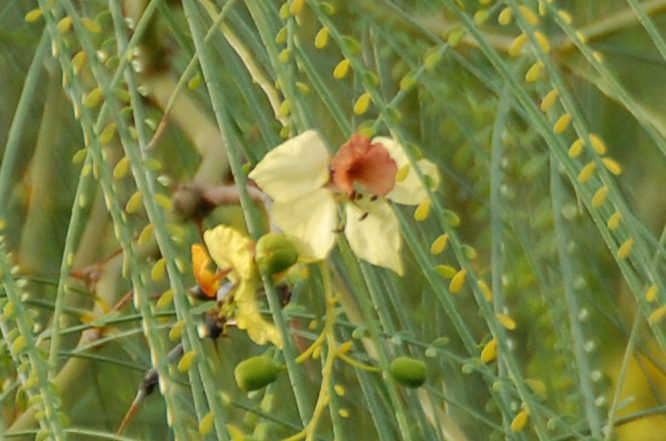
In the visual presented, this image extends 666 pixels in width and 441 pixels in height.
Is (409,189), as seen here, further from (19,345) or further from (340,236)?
(19,345)

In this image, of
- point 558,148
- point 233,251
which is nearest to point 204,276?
point 233,251

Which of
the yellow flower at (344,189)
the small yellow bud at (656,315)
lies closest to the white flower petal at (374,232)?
the yellow flower at (344,189)

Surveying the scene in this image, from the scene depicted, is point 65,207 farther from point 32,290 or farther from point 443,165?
point 443,165

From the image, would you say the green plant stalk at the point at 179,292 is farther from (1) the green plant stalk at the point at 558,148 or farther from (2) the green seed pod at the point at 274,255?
(1) the green plant stalk at the point at 558,148

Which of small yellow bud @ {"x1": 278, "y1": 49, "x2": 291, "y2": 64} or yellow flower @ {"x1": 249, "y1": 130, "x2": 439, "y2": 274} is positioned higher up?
small yellow bud @ {"x1": 278, "y1": 49, "x2": 291, "y2": 64}

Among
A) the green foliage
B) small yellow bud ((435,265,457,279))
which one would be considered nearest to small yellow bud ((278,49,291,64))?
the green foliage

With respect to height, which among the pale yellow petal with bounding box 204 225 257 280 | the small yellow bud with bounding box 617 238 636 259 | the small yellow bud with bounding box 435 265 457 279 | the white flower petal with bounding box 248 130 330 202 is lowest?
the small yellow bud with bounding box 435 265 457 279

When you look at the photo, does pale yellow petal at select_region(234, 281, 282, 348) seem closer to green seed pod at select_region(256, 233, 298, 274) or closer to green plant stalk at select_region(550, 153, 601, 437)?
green seed pod at select_region(256, 233, 298, 274)

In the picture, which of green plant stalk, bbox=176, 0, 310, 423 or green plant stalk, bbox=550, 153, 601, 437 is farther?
green plant stalk, bbox=550, 153, 601, 437
